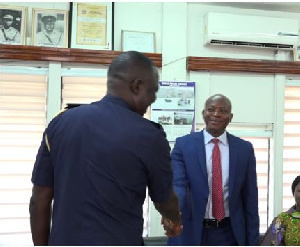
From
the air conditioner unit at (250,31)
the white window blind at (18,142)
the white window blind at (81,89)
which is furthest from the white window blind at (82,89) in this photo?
the air conditioner unit at (250,31)

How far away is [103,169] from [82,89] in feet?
8.23

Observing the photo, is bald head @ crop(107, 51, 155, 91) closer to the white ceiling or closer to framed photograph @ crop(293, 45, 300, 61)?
the white ceiling

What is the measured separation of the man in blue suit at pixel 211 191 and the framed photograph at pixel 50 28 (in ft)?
5.38

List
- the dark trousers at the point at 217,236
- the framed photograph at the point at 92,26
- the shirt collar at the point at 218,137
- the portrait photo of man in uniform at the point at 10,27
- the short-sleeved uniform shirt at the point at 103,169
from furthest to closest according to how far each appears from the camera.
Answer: the framed photograph at the point at 92,26 < the portrait photo of man in uniform at the point at 10,27 < the shirt collar at the point at 218,137 < the dark trousers at the point at 217,236 < the short-sleeved uniform shirt at the point at 103,169

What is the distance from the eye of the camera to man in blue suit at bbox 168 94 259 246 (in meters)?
2.46

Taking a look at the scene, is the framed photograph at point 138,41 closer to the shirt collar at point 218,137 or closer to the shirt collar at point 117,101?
the shirt collar at point 218,137

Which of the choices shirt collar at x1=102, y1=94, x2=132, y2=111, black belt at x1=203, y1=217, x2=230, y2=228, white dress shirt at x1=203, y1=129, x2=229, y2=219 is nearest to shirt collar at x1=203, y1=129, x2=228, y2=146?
white dress shirt at x1=203, y1=129, x2=229, y2=219

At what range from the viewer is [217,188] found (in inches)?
98.7

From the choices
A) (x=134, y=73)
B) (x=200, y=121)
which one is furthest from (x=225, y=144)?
(x=134, y=73)

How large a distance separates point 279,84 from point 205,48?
0.84 meters

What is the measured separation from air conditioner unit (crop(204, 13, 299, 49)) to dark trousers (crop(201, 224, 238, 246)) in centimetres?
195

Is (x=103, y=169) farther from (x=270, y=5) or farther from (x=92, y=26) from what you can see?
(x=270, y=5)

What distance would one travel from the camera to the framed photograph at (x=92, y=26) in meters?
3.56

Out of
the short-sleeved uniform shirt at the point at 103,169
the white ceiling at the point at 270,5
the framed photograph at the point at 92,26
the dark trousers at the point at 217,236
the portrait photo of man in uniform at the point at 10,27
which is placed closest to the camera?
the short-sleeved uniform shirt at the point at 103,169
